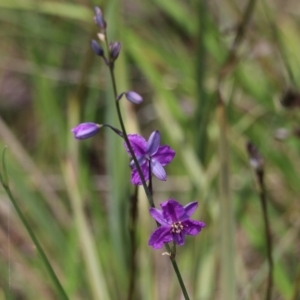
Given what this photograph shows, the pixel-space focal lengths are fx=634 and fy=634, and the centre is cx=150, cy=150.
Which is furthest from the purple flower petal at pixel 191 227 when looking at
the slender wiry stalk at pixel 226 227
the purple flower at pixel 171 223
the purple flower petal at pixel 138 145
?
the slender wiry stalk at pixel 226 227

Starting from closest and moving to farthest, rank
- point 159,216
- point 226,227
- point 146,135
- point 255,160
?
1. point 159,216
2. point 255,160
3. point 226,227
4. point 146,135

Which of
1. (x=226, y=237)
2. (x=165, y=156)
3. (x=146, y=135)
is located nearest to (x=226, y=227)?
(x=226, y=237)

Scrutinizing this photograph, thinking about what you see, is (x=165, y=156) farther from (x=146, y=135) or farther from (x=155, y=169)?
(x=146, y=135)

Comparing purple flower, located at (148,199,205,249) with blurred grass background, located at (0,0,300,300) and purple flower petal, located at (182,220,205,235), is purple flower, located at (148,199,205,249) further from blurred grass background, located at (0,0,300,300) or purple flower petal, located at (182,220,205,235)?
blurred grass background, located at (0,0,300,300)

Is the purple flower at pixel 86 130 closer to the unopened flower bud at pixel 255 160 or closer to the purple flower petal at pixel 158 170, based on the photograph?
the purple flower petal at pixel 158 170

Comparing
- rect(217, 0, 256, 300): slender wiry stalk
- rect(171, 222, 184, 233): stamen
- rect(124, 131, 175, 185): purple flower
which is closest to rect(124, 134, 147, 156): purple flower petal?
rect(124, 131, 175, 185): purple flower

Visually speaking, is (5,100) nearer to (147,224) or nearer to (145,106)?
(145,106)
